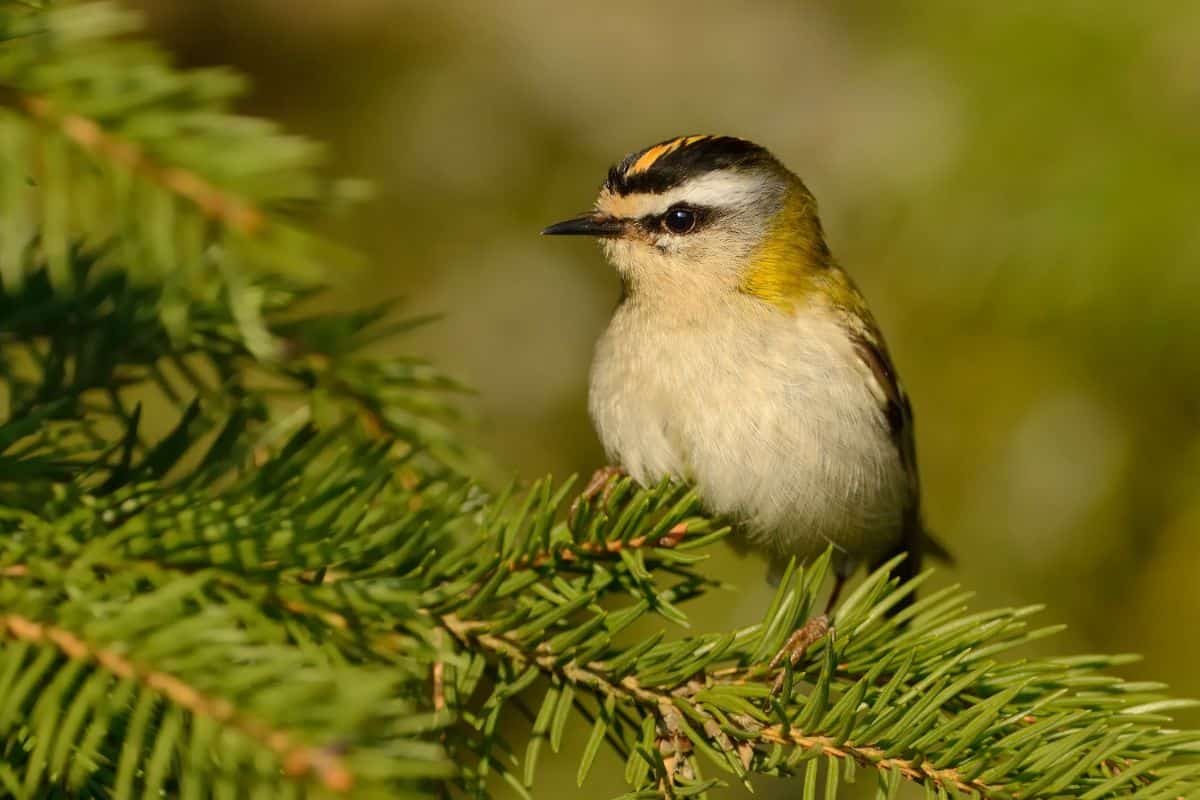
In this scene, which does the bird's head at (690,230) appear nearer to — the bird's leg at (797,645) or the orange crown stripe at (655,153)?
the orange crown stripe at (655,153)

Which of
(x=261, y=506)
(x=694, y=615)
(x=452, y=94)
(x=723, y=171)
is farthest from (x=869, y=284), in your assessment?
(x=261, y=506)

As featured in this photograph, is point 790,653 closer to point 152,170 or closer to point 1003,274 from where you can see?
point 152,170

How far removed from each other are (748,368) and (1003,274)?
2.32ft

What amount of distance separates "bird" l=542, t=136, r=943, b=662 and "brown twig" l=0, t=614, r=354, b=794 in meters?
1.26

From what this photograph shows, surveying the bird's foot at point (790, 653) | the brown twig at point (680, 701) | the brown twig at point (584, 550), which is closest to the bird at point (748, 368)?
the bird's foot at point (790, 653)

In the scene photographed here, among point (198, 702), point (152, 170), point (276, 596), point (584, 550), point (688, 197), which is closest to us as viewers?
point (198, 702)

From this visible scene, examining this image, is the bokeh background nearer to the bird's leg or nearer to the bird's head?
the bird's head

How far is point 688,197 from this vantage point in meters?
2.94

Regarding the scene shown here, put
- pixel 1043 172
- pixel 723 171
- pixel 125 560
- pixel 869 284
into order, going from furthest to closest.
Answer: pixel 869 284
pixel 723 171
pixel 1043 172
pixel 125 560

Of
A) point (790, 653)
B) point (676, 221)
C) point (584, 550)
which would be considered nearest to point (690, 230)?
point (676, 221)

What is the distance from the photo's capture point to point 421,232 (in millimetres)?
3904

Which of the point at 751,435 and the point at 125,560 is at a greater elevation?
the point at 751,435

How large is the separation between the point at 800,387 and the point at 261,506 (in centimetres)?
139

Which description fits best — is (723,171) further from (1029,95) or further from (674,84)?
(674,84)
